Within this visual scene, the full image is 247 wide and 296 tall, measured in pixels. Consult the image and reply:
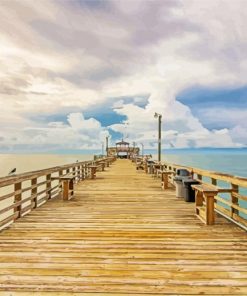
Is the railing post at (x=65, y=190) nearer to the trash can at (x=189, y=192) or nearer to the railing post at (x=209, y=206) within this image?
the trash can at (x=189, y=192)

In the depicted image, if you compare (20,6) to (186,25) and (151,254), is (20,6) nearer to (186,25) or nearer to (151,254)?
(186,25)

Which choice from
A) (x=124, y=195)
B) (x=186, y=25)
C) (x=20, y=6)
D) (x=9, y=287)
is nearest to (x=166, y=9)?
(x=186, y=25)

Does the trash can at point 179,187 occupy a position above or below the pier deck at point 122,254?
above

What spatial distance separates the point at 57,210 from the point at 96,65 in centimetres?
1440

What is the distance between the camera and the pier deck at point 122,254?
3141mm

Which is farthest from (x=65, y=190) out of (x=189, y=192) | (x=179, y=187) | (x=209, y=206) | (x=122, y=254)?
(x=122, y=254)

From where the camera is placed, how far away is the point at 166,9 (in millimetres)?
10469

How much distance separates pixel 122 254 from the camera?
13.4 ft

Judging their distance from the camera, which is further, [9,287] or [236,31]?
[236,31]

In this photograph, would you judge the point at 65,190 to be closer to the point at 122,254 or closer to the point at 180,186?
the point at 180,186

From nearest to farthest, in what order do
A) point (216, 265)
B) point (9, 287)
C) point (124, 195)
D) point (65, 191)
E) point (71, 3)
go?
point (9, 287) < point (216, 265) < point (65, 191) < point (124, 195) < point (71, 3)

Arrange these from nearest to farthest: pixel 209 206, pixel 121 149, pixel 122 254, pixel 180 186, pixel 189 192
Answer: pixel 122 254 < pixel 209 206 < pixel 189 192 < pixel 180 186 < pixel 121 149

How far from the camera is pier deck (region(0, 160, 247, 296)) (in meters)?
3.14

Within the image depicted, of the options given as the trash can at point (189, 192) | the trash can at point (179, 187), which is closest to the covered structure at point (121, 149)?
the trash can at point (179, 187)
